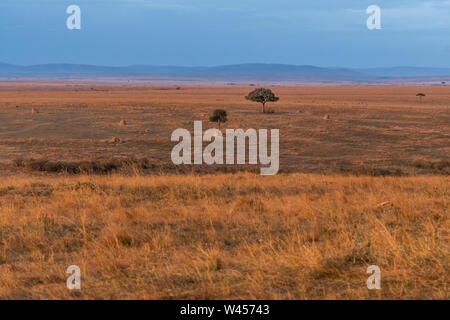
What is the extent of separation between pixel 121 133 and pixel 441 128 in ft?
86.5

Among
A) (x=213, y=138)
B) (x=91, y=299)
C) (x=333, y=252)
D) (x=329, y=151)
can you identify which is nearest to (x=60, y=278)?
(x=91, y=299)

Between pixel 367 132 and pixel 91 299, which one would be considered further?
pixel 367 132

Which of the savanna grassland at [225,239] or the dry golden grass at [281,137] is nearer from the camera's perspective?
the savanna grassland at [225,239]

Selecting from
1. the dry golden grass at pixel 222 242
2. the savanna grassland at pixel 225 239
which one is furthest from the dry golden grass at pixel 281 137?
the dry golden grass at pixel 222 242

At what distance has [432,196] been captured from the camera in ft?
34.2

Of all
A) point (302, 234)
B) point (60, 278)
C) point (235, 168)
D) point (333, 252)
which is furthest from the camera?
point (235, 168)

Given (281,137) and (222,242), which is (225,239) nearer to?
(222,242)

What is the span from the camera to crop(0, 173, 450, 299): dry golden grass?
494 cm

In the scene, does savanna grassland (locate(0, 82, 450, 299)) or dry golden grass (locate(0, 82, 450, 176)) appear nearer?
savanna grassland (locate(0, 82, 450, 299))

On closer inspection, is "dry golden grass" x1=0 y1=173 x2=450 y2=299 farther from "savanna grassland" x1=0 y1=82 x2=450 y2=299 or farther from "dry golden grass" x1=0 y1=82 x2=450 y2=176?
"dry golden grass" x1=0 y1=82 x2=450 y2=176

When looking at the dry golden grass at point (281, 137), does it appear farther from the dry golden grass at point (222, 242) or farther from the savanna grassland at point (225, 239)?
the dry golden grass at point (222, 242)

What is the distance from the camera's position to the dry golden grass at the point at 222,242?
4.94 m

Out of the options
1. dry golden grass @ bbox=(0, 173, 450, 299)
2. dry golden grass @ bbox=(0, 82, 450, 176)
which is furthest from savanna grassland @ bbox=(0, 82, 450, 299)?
dry golden grass @ bbox=(0, 82, 450, 176)
